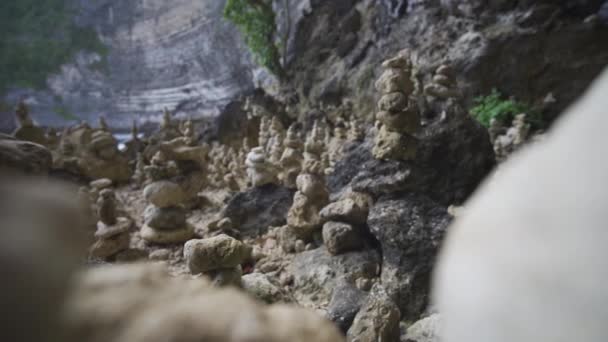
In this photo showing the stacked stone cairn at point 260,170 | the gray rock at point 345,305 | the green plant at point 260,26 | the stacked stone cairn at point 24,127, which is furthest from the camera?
the green plant at point 260,26

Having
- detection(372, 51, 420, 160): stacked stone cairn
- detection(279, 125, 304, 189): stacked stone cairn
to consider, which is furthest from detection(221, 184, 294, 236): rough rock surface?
detection(372, 51, 420, 160): stacked stone cairn

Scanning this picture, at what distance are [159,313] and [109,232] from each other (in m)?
2.96

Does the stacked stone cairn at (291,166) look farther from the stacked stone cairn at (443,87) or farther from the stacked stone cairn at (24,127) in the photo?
the stacked stone cairn at (24,127)

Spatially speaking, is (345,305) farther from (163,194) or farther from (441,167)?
(163,194)

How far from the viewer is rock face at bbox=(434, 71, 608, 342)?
0.37 m

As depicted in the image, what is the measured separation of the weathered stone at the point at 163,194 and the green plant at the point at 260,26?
7201 millimetres

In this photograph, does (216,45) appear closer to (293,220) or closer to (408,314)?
(293,220)

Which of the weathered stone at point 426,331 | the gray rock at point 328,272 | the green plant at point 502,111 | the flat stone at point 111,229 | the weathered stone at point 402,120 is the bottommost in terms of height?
the weathered stone at point 426,331

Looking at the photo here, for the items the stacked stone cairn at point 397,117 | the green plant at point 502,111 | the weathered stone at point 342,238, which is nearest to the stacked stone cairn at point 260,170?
the weathered stone at point 342,238

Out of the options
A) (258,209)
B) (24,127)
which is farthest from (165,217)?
(24,127)

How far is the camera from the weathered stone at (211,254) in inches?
53.6

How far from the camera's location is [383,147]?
2367 millimetres

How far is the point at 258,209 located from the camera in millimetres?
3627

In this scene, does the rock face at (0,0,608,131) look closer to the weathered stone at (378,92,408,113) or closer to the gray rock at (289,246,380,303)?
the weathered stone at (378,92,408,113)
